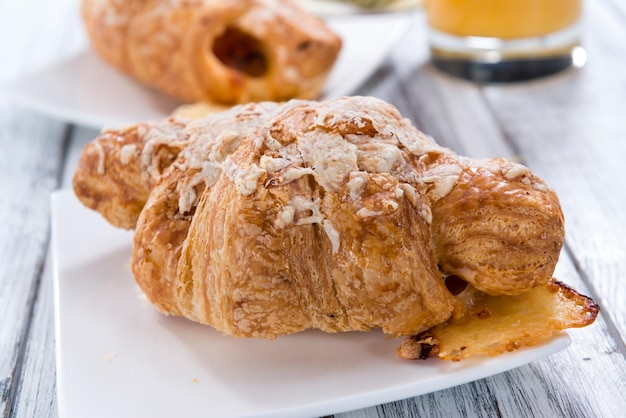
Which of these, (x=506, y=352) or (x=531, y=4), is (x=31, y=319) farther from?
(x=531, y=4)

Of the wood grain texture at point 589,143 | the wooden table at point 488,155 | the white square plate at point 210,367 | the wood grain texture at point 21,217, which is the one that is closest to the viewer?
the white square plate at point 210,367

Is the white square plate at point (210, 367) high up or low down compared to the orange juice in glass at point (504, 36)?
up

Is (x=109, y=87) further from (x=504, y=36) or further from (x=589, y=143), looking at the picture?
(x=589, y=143)

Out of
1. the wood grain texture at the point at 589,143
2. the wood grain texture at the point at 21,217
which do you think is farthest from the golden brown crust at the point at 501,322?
the wood grain texture at the point at 21,217

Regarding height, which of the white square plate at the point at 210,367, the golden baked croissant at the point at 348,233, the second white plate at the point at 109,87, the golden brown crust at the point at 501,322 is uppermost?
the golden baked croissant at the point at 348,233

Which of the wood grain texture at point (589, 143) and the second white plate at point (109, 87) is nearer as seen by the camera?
the wood grain texture at point (589, 143)

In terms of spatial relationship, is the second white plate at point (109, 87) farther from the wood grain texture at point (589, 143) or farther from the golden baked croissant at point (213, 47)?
the wood grain texture at point (589, 143)

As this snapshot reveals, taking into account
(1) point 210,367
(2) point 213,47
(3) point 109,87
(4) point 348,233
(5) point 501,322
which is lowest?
(3) point 109,87

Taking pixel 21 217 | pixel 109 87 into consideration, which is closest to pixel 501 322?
pixel 21 217
